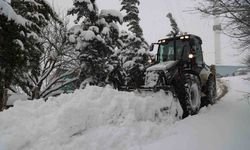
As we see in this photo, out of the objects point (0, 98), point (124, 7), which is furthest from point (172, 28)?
point (0, 98)

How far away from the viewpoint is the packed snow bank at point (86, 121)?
17.6ft

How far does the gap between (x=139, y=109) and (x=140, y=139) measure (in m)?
1.23

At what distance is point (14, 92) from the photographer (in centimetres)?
1520

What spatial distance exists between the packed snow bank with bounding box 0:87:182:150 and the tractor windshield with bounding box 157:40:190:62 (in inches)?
125

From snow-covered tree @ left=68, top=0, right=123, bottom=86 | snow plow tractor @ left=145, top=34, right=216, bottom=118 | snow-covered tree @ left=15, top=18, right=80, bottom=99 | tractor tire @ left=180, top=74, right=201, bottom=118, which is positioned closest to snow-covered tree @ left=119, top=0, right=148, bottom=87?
snow-covered tree @ left=15, top=18, right=80, bottom=99

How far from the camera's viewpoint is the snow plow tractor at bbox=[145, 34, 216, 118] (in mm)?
8734

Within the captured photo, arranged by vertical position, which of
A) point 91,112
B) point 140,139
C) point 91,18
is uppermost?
point 91,18

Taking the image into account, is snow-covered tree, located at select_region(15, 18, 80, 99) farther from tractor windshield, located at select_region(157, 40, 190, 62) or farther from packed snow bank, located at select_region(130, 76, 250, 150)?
packed snow bank, located at select_region(130, 76, 250, 150)

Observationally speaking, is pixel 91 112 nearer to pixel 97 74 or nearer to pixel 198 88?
pixel 198 88

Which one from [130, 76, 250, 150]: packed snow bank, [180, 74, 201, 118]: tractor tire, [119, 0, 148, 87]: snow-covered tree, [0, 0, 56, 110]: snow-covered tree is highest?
[119, 0, 148, 87]: snow-covered tree

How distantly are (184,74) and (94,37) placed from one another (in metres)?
5.22

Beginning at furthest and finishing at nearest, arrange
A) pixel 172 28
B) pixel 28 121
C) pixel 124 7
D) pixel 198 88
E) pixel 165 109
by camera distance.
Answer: pixel 172 28, pixel 124 7, pixel 198 88, pixel 165 109, pixel 28 121

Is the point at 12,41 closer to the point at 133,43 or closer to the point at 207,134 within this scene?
the point at 207,134

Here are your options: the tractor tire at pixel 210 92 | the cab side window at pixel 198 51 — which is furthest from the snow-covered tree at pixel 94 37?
the tractor tire at pixel 210 92
